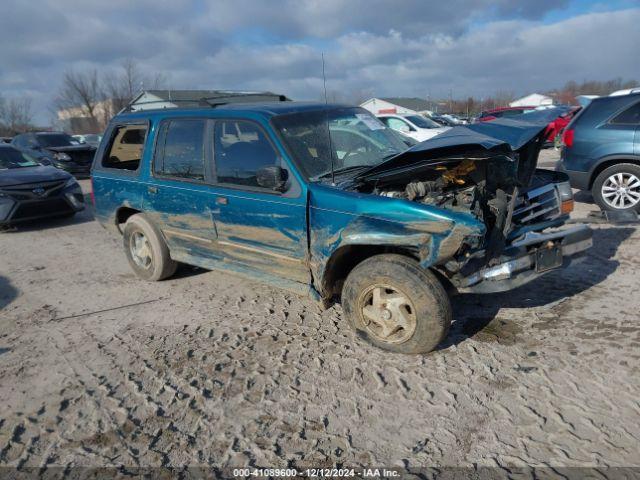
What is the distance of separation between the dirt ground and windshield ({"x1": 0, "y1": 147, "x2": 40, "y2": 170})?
5092mm

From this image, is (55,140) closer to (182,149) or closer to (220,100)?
(220,100)

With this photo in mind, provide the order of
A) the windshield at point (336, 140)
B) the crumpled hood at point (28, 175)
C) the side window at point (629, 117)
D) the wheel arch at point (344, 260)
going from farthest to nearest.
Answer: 1. the crumpled hood at point (28, 175)
2. the side window at point (629, 117)
3. the windshield at point (336, 140)
4. the wheel arch at point (344, 260)

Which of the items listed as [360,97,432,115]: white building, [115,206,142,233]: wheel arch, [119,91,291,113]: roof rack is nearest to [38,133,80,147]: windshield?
[119,91,291,113]: roof rack

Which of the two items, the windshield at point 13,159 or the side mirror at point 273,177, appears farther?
the windshield at point 13,159

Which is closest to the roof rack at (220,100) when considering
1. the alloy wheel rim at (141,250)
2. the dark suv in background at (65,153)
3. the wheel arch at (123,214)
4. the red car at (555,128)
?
the wheel arch at (123,214)

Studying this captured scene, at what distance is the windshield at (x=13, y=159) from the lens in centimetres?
895

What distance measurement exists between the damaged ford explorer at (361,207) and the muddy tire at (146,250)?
24 centimetres

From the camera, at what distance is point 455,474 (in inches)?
96.4

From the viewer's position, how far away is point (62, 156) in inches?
559

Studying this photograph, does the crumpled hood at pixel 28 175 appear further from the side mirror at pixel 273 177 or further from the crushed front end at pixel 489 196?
the crushed front end at pixel 489 196

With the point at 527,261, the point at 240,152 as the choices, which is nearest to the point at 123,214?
the point at 240,152

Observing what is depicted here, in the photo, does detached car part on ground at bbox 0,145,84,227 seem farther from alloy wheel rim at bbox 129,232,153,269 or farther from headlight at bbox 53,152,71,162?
headlight at bbox 53,152,71,162

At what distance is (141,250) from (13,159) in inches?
217

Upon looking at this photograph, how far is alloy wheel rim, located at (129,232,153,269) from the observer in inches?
213
